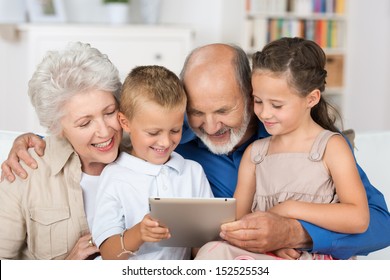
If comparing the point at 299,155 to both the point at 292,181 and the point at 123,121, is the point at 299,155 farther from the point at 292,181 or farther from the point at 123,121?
the point at 123,121

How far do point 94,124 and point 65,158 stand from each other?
0.16 m

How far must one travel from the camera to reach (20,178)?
1.97m

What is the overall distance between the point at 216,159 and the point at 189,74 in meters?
0.31

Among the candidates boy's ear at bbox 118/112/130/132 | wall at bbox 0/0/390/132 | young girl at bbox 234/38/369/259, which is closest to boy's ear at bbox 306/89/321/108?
young girl at bbox 234/38/369/259

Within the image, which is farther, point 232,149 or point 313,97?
point 232,149

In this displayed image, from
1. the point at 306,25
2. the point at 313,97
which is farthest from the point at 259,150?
the point at 306,25

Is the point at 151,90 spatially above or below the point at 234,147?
above

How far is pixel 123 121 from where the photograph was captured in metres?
1.92

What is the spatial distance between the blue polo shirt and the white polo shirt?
0.73ft

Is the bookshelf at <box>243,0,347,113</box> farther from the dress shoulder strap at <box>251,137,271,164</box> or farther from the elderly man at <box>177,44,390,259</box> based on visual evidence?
the dress shoulder strap at <box>251,137,271,164</box>

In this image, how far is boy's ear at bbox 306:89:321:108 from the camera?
191 centimetres

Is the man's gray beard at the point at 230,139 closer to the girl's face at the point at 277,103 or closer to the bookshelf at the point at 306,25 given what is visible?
the girl's face at the point at 277,103

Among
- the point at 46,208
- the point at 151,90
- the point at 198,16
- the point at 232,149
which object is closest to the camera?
the point at 151,90

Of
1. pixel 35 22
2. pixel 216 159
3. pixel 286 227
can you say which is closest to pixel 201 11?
pixel 35 22
